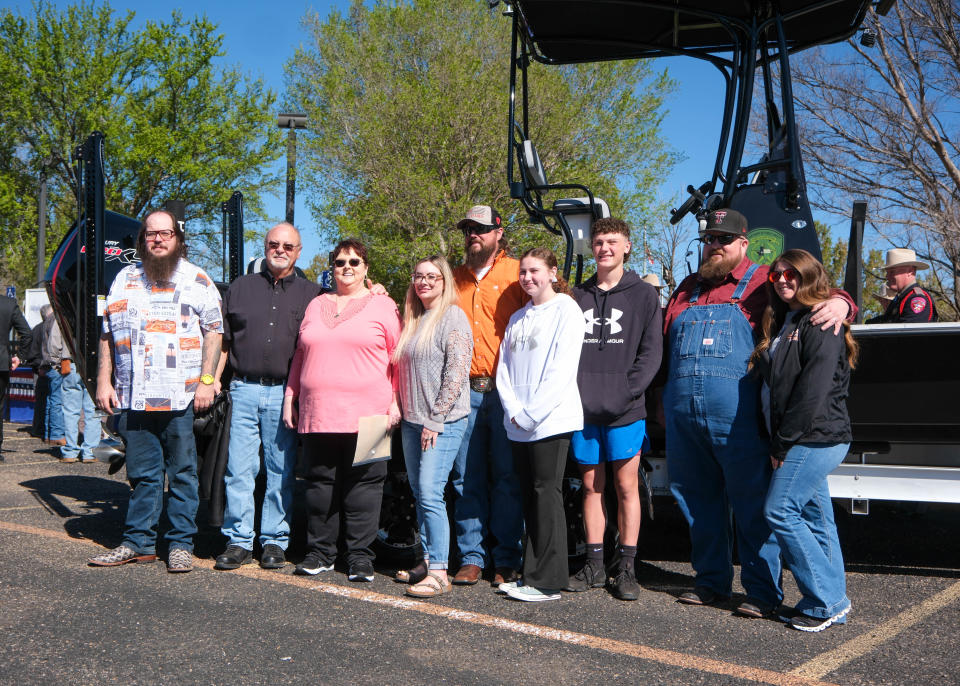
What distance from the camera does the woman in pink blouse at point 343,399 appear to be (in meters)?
4.86

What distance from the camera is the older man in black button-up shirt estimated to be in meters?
5.16

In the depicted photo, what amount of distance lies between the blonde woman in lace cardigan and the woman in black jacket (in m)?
1.58

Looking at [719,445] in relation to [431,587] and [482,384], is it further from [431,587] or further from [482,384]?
[431,587]

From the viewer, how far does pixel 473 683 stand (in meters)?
3.32

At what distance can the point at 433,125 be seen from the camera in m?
21.6

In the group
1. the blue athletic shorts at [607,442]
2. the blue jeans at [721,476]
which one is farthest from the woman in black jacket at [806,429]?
the blue athletic shorts at [607,442]

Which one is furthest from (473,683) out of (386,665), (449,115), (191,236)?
(191,236)

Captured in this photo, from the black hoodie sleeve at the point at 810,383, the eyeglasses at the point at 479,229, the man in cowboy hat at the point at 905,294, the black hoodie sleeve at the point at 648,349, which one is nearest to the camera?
the black hoodie sleeve at the point at 810,383

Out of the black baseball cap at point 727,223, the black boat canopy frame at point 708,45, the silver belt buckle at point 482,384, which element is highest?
the black boat canopy frame at point 708,45

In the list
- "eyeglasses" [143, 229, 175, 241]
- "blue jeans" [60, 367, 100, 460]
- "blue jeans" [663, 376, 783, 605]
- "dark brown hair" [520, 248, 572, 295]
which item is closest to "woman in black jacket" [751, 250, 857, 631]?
"blue jeans" [663, 376, 783, 605]

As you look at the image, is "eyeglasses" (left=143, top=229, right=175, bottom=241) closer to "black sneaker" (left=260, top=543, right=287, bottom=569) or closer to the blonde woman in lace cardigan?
the blonde woman in lace cardigan

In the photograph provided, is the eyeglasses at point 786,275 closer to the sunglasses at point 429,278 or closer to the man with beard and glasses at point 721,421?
the man with beard and glasses at point 721,421

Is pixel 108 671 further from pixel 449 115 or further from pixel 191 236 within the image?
pixel 191 236

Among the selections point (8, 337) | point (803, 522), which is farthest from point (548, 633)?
point (8, 337)
